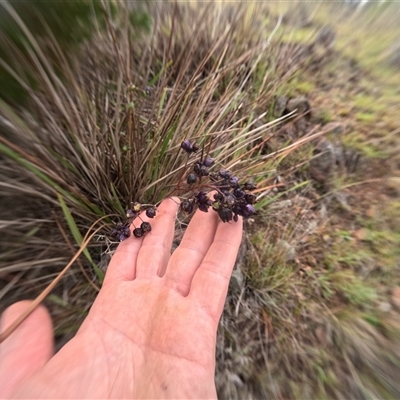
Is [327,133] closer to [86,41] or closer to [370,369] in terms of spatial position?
[370,369]

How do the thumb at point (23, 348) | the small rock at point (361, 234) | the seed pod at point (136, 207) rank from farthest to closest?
the small rock at point (361, 234) → the seed pod at point (136, 207) → the thumb at point (23, 348)

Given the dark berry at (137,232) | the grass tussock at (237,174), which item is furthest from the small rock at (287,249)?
the dark berry at (137,232)

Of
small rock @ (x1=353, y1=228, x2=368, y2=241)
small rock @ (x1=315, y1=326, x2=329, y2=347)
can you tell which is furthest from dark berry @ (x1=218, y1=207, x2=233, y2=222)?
small rock @ (x1=353, y1=228, x2=368, y2=241)

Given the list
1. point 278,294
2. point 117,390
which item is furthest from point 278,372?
point 117,390

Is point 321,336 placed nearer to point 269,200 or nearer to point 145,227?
point 269,200

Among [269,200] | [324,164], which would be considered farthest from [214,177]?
[324,164]

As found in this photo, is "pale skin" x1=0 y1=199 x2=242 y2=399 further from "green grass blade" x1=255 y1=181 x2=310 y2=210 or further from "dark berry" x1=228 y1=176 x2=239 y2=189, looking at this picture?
"green grass blade" x1=255 y1=181 x2=310 y2=210

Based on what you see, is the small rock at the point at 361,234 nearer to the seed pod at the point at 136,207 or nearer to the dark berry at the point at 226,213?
the dark berry at the point at 226,213
